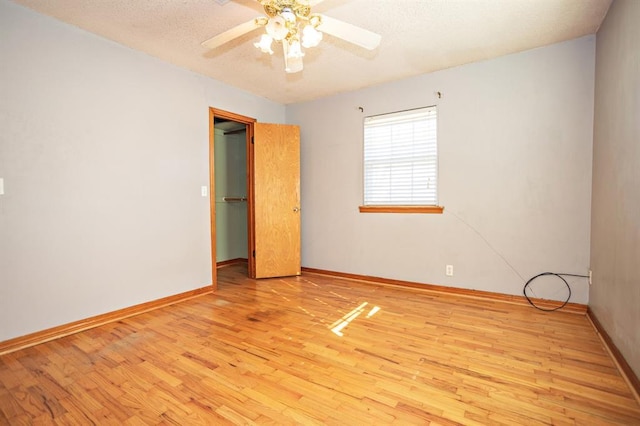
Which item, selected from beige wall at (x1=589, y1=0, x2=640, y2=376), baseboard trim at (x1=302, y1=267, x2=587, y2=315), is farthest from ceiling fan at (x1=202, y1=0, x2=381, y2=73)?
baseboard trim at (x1=302, y1=267, x2=587, y2=315)

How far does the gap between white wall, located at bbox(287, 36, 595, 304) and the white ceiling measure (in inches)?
10.1

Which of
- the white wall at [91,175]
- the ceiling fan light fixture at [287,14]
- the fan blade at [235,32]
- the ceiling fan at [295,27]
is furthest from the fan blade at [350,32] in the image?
the white wall at [91,175]

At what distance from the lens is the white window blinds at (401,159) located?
3475 millimetres

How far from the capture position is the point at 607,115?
2.29 meters

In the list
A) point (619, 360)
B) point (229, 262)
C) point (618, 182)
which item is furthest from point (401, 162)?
point (229, 262)

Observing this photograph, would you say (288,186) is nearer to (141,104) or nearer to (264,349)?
(141,104)

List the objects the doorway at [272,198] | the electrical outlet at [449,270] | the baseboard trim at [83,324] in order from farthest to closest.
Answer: the doorway at [272,198] → the electrical outlet at [449,270] → the baseboard trim at [83,324]

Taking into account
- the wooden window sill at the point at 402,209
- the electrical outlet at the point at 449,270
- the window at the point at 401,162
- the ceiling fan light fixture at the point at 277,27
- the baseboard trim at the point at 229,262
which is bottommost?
the baseboard trim at the point at 229,262

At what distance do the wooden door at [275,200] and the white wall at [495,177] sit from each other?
2.22 ft

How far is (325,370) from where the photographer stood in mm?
1868

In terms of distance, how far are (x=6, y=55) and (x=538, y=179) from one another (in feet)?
14.4

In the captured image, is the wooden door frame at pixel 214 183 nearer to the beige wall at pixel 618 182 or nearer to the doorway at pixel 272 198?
the doorway at pixel 272 198

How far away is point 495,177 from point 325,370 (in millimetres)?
2507

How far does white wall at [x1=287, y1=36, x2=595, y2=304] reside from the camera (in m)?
2.77
